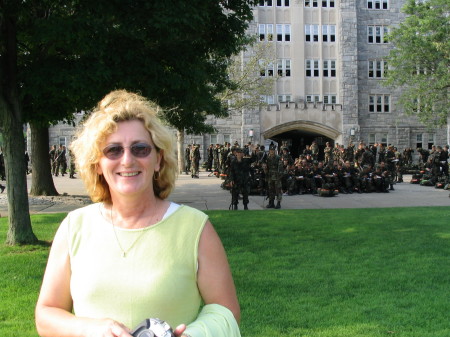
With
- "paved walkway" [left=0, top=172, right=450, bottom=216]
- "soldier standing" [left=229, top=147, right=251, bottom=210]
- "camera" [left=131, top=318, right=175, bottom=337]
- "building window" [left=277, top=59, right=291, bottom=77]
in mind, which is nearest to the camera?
"camera" [left=131, top=318, right=175, bottom=337]

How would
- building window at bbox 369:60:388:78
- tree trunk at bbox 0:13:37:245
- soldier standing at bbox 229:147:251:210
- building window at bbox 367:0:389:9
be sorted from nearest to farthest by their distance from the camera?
tree trunk at bbox 0:13:37:245 < soldier standing at bbox 229:147:251:210 < building window at bbox 367:0:389:9 < building window at bbox 369:60:388:78

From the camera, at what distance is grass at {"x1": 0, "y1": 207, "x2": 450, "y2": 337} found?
500 centimetres

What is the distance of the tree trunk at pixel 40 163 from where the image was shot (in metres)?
16.6

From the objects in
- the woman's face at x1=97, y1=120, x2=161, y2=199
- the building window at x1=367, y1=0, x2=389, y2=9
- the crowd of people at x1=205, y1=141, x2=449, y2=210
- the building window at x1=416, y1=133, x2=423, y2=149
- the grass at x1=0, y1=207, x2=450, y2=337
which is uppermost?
the building window at x1=367, y1=0, x2=389, y2=9

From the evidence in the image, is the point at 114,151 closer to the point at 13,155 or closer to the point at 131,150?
the point at 131,150

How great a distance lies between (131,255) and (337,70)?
42.1 metres

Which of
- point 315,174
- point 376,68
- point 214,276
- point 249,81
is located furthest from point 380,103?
point 214,276

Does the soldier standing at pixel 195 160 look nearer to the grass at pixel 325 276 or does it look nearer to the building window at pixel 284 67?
the grass at pixel 325 276

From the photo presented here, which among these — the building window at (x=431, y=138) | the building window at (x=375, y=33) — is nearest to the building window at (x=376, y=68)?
the building window at (x=375, y=33)

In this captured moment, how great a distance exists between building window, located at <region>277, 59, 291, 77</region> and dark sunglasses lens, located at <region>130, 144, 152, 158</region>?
40.4m

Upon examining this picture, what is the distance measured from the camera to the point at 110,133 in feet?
6.61

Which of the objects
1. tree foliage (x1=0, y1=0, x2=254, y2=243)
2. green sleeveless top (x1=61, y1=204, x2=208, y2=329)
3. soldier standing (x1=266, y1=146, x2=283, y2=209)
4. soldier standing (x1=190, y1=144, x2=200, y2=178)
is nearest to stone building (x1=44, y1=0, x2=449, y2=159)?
soldier standing (x1=190, y1=144, x2=200, y2=178)

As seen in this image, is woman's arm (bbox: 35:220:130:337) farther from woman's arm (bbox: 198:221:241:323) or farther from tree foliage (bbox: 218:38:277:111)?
tree foliage (bbox: 218:38:277:111)

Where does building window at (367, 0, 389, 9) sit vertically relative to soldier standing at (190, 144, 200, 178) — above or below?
above
